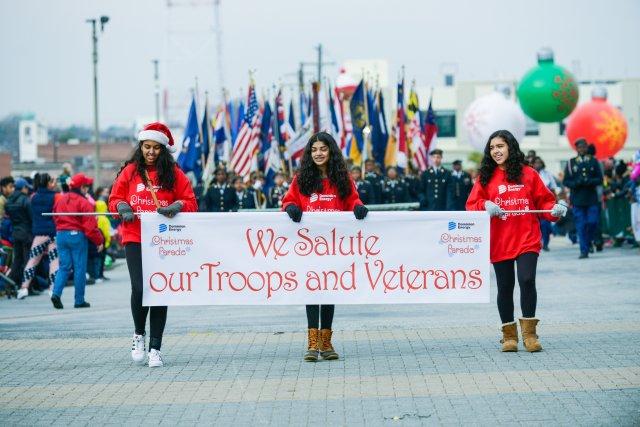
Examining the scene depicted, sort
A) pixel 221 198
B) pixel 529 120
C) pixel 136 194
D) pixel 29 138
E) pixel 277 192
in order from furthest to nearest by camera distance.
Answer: pixel 29 138 < pixel 529 120 < pixel 277 192 < pixel 221 198 < pixel 136 194

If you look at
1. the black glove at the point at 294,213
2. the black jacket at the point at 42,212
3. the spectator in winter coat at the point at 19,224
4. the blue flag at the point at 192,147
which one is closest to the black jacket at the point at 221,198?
the blue flag at the point at 192,147

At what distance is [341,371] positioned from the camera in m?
8.77

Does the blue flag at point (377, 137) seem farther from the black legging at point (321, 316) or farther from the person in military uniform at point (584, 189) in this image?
the black legging at point (321, 316)

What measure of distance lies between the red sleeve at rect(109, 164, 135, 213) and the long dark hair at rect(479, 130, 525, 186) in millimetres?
2822

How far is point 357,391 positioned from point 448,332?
9.71 feet

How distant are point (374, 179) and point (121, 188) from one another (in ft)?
48.2

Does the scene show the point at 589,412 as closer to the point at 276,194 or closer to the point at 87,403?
the point at 87,403

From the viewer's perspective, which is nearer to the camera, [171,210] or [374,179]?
[171,210]

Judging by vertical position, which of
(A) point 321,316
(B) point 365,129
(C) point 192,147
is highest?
(B) point 365,129

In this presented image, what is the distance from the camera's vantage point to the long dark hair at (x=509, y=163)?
31.7 feet

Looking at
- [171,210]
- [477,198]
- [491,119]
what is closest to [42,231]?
[171,210]

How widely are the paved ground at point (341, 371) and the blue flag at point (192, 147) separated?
47.2 feet

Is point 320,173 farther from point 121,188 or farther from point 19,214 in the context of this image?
point 19,214

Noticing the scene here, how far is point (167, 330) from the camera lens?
1167cm
